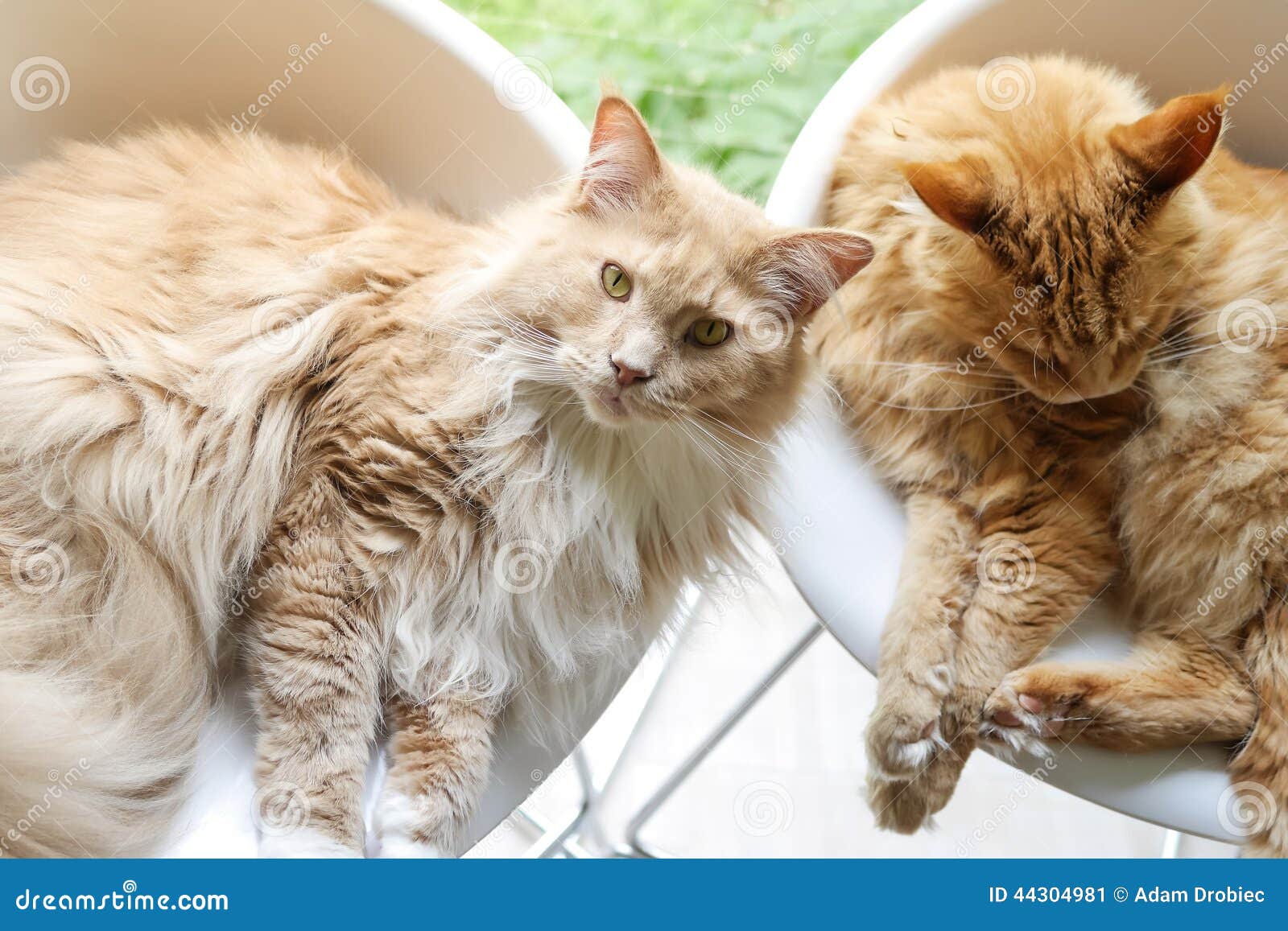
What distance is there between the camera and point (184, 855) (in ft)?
4.35

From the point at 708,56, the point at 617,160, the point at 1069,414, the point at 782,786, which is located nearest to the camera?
the point at 617,160

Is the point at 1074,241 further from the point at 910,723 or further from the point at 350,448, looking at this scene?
the point at 350,448

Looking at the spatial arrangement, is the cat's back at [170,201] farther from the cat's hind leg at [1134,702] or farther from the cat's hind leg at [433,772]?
the cat's hind leg at [1134,702]

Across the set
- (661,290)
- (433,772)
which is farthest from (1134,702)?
(433,772)

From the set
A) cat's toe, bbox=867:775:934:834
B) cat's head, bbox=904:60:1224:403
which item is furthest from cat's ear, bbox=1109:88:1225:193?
cat's toe, bbox=867:775:934:834

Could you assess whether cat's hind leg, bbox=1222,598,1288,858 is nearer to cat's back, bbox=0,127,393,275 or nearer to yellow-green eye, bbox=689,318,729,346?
yellow-green eye, bbox=689,318,729,346

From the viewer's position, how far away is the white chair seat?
143 cm

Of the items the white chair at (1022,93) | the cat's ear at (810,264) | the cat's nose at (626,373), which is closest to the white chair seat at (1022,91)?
the white chair at (1022,93)

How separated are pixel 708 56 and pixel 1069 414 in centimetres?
161

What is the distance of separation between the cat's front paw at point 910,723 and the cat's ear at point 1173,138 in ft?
Result: 2.49

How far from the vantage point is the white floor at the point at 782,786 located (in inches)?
91.0

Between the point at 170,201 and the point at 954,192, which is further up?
the point at 954,192

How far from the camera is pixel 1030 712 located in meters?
1.46

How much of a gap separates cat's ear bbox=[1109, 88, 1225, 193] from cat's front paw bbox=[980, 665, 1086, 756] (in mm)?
710
